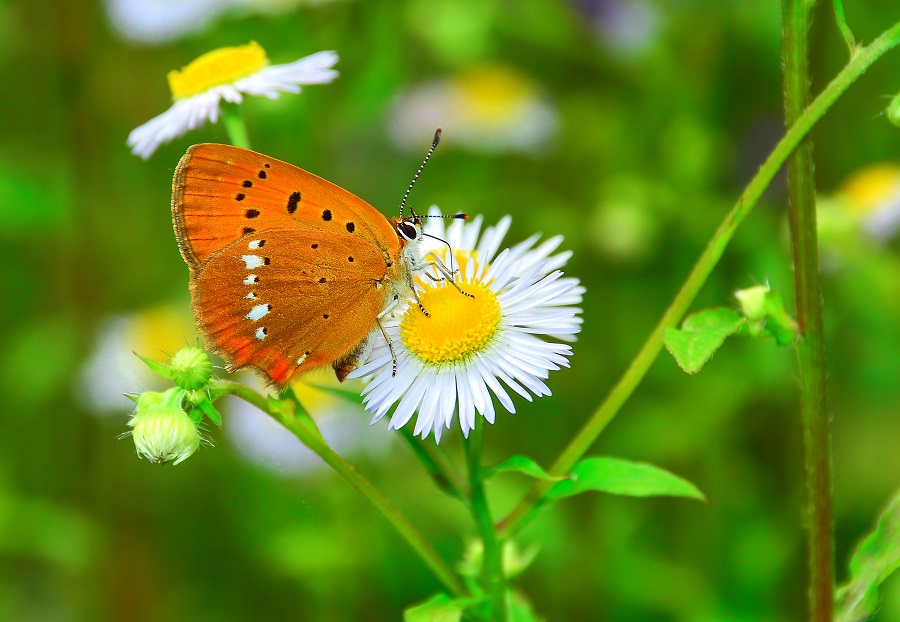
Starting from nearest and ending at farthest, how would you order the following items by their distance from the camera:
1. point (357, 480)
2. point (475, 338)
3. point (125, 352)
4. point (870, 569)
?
point (357, 480), point (870, 569), point (475, 338), point (125, 352)

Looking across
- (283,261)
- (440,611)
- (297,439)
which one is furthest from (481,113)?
(440,611)

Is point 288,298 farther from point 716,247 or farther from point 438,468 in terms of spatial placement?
point 716,247

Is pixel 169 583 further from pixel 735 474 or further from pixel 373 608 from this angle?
pixel 735 474

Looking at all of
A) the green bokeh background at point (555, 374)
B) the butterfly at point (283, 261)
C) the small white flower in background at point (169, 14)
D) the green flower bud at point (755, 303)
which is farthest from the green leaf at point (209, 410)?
the small white flower in background at point (169, 14)

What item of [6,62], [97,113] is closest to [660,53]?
[97,113]

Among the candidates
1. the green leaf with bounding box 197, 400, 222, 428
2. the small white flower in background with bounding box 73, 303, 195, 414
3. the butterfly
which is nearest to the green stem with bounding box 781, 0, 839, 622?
the butterfly

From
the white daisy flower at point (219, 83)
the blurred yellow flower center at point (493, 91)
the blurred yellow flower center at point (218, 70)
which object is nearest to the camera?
the white daisy flower at point (219, 83)

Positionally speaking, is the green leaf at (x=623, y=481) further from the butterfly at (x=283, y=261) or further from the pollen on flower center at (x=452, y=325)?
the butterfly at (x=283, y=261)
